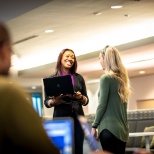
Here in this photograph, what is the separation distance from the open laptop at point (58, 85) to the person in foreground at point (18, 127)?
2796mm

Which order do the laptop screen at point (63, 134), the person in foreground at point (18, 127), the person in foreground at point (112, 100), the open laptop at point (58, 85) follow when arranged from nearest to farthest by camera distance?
the person in foreground at point (18, 127) → the laptop screen at point (63, 134) → the person in foreground at point (112, 100) → the open laptop at point (58, 85)

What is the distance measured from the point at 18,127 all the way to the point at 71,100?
9.53 ft

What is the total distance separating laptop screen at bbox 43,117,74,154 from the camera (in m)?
1.12

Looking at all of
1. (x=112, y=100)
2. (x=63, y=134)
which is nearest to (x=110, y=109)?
(x=112, y=100)

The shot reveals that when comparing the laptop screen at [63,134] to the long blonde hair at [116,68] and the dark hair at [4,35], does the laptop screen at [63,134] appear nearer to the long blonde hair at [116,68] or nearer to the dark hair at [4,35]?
the dark hair at [4,35]

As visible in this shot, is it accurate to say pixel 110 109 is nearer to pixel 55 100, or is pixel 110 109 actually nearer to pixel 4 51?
pixel 55 100

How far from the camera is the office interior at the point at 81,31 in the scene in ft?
22.0

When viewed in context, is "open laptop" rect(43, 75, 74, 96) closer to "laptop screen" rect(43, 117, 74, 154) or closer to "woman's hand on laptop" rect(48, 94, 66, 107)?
"woman's hand on laptop" rect(48, 94, 66, 107)

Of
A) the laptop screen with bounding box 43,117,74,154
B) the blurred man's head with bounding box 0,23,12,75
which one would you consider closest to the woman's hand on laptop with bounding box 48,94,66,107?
the laptop screen with bounding box 43,117,74,154

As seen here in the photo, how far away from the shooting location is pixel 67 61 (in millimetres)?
3871

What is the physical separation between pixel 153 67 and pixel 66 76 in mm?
10391

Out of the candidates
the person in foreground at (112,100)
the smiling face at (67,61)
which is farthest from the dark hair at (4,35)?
the smiling face at (67,61)

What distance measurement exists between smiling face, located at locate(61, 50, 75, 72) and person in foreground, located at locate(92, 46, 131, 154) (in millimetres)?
374

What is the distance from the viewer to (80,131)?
11.8 feet
